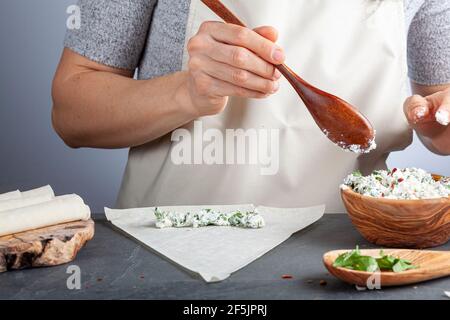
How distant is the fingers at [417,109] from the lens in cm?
134

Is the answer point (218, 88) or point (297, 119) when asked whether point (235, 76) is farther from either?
point (297, 119)

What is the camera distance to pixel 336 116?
4.09 ft

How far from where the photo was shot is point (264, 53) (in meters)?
1.22

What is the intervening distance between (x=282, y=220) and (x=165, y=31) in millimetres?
502

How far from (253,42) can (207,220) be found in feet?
1.01

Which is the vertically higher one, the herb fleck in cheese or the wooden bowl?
the wooden bowl

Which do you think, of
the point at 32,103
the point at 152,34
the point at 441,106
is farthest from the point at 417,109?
the point at 32,103

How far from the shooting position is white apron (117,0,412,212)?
1555mm

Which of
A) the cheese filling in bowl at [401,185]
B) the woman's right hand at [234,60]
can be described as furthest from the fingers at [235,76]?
the cheese filling in bowl at [401,185]

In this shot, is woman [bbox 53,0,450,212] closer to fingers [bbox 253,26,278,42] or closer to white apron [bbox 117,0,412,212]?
white apron [bbox 117,0,412,212]

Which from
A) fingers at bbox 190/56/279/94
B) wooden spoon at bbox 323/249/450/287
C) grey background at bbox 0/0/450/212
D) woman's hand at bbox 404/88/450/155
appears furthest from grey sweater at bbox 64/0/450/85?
grey background at bbox 0/0/450/212

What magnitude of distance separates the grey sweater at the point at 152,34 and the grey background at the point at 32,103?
3.12 ft

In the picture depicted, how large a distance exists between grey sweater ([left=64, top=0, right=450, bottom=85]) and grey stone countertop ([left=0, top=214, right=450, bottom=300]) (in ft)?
1.75
